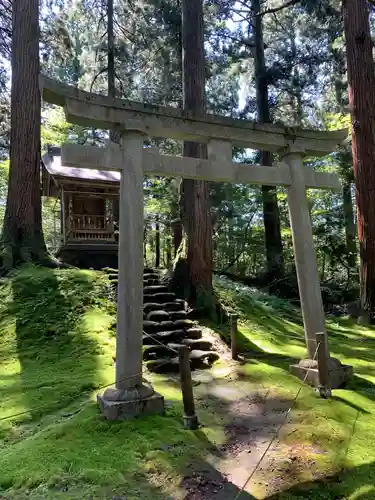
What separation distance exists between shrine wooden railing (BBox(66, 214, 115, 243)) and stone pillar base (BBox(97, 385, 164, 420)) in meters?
9.44

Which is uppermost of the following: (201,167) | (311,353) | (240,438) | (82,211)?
(82,211)

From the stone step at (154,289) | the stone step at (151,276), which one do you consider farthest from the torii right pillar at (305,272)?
the stone step at (151,276)

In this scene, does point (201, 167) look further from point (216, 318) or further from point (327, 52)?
point (327, 52)

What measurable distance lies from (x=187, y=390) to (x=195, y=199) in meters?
5.38

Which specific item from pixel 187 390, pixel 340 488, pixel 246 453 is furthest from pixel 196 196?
pixel 340 488

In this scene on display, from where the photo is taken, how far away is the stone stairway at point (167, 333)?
6.47 m

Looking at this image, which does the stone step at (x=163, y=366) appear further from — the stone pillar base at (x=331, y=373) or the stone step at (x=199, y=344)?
the stone pillar base at (x=331, y=373)

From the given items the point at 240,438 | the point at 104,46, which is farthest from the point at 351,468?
the point at 104,46

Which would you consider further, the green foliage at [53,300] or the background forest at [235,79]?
the background forest at [235,79]

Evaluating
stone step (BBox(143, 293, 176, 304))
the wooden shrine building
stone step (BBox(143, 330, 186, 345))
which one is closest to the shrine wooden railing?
the wooden shrine building

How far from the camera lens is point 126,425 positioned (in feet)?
13.2

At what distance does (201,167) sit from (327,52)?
1438cm

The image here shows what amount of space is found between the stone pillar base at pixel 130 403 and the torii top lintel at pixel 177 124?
119 inches

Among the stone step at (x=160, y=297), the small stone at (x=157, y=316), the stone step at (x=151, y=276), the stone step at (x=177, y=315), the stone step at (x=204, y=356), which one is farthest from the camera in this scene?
the stone step at (x=151, y=276)
